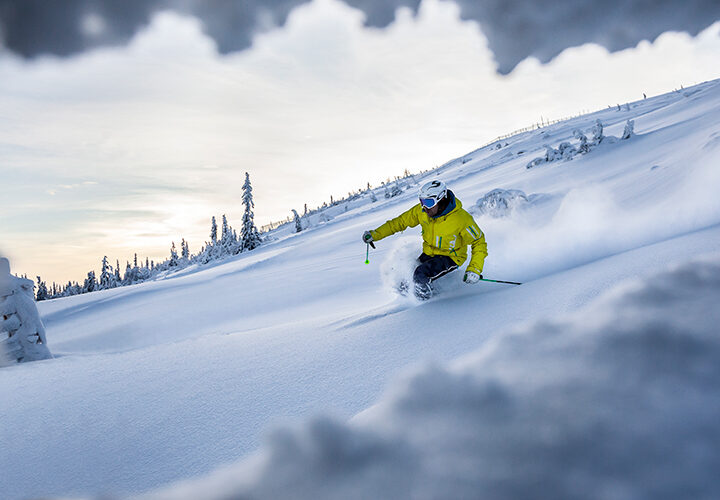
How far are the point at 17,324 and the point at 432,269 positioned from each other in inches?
272

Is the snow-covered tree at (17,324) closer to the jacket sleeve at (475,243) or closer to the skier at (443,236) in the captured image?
the skier at (443,236)

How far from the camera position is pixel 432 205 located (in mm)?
4750

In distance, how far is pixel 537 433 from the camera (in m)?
1.01

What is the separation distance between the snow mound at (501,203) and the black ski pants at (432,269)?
4.79 meters

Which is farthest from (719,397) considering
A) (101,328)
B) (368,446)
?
(101,328)

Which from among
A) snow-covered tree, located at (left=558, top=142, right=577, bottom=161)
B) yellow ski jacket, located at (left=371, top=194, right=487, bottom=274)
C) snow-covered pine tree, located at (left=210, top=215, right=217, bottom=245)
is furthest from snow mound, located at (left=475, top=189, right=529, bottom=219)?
snow-covered pine tree, located at (left=210, top=215, right=217, bottom=245)

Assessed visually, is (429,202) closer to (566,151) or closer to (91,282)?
(566,151)

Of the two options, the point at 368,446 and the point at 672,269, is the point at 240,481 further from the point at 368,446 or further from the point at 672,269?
the point at 672,269

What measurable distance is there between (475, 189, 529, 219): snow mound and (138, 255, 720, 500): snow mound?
809cm

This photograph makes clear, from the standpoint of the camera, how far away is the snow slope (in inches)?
36.9

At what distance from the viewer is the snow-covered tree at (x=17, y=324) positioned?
5598mm

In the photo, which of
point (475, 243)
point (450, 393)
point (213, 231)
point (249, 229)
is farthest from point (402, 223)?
point (213, 231)

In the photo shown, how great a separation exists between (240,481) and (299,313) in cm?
629

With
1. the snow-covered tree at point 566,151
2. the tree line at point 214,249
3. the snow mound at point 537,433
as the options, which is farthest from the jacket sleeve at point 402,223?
the tree line at point 214,249
